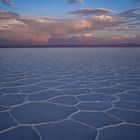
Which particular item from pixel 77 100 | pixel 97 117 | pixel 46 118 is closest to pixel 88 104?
pixel 77 100

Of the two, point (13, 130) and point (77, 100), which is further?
point (77, 100)

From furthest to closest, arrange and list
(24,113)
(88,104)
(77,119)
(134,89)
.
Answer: (134,89), (88,104), (24,113), (77,119)

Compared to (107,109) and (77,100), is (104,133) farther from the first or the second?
(77,100)

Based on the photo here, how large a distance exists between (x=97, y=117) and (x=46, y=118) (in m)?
0.56

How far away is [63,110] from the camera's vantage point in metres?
2.76

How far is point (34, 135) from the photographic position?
6.76 ft

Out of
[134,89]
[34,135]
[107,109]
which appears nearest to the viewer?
[34,135]

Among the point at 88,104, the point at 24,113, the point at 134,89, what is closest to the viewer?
the point at 24,113

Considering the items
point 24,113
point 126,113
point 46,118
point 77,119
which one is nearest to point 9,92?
point 24,113

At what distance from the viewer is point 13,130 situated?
2.15 meters

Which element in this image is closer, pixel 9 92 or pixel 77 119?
pixel 77 119

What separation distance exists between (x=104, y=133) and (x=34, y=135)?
64 cm

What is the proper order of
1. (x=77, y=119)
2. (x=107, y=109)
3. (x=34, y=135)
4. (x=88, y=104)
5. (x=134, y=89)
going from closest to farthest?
1. (x=34, y=135)
2. (x=77, y=119)
3. (x=107, y=109)
4. (x=88, y=104)
5. (x=134, y=89)

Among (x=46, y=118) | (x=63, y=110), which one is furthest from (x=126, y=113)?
(x=46, y=118)
